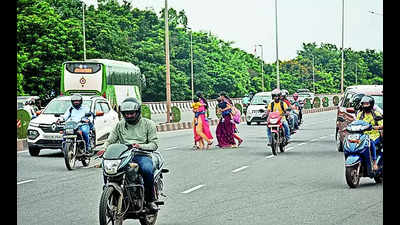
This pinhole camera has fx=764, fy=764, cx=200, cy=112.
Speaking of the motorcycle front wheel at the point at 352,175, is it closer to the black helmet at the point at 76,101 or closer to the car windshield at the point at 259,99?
the black helmet at the point at 76,101

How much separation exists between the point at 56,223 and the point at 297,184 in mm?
5406

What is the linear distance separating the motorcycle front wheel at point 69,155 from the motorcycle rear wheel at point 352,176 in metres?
6.63

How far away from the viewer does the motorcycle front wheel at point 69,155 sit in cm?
1650

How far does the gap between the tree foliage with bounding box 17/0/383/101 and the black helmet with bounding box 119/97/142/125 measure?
3828cm

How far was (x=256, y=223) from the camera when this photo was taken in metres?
9.16

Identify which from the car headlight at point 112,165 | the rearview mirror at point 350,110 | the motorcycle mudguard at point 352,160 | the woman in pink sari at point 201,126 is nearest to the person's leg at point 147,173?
the car headlight at point 112,165

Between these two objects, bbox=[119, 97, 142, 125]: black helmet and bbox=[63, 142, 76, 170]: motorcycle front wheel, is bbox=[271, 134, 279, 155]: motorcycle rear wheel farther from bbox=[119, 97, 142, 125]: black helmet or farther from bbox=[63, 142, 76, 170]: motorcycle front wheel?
bbox=[119, 97, 142, 125]: black helmet

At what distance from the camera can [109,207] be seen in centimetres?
776

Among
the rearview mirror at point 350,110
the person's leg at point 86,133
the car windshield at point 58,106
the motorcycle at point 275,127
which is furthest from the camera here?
the car windshield at point 58,106

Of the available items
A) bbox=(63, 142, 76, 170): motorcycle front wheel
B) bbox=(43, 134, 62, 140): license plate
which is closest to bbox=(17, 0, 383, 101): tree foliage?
bbox=(43, 134, 62, 140): license plate

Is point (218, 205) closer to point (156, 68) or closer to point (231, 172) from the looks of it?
point (231, 172)

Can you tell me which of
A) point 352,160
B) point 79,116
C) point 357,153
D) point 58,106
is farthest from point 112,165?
point 58,106
